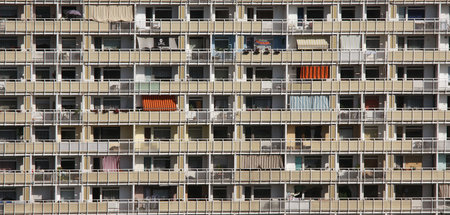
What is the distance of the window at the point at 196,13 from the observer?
83000 mm

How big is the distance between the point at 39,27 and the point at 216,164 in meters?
17.3

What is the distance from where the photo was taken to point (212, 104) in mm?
82188

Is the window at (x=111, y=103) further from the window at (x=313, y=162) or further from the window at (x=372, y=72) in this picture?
the window at (x=372, y=72)

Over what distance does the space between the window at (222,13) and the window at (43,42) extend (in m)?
13.2

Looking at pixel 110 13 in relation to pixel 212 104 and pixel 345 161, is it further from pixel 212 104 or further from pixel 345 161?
pixel 345 161

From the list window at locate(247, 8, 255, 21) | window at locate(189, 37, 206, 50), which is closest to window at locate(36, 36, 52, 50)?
window at locate(189, 37, 206, 50)

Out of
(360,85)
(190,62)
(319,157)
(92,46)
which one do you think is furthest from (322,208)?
(92,46)

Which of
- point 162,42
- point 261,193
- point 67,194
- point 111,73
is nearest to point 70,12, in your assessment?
point 111,73

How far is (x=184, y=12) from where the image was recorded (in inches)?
3226

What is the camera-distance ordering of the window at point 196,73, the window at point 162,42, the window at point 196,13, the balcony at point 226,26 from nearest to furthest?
1. the balcony at point 226,26
2. the window at point 162,42
3. the window at point 196,73
4. the window at point 196,13

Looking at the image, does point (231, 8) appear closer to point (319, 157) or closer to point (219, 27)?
point (219, 27)

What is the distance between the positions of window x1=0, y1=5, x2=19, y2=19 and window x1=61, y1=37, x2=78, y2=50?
4.18 meters

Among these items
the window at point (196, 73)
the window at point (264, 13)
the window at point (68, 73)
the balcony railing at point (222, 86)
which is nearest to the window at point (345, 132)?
the balcony railing at point (222, 86)

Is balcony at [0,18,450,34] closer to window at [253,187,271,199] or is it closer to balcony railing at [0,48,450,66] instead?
balcony railing at [0,48,450,66]
